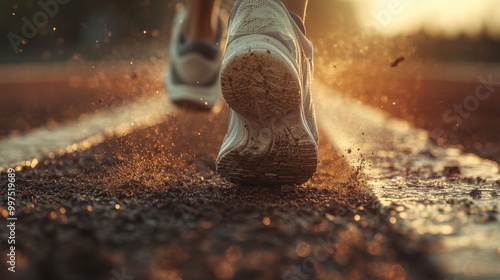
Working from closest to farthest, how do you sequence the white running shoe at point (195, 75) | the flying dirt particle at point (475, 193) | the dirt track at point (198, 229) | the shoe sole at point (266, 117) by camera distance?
1. the dirt track at point (198, 229)
2. the shoe sole at point (266, 117)
3. the flying dirt particle at point (475, 193)
4. the white running shoe at point (195, 75)

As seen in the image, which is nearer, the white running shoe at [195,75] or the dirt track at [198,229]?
the dirt track at [198,229]

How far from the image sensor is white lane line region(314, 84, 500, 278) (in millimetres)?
1603

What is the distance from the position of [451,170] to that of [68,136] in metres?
2.68

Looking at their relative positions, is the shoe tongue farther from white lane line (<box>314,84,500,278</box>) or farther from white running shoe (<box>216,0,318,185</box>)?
white lane line (<box>314,84,500,278</box>)

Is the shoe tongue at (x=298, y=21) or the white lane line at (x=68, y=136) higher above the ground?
the shoe tongue at (x=298, y=21)

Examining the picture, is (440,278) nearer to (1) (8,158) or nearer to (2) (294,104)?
(2) (294,104)

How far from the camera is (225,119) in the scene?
5.84 metres

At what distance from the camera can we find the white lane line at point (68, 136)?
147 inches

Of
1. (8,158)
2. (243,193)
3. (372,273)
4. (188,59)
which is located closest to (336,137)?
(188,59)

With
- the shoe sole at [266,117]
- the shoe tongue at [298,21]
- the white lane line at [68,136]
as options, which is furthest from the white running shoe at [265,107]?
the white lane line at [68,136]

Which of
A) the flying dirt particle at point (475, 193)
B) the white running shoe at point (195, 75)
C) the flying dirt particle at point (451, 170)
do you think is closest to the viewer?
the flying dirt particle at point (475, 193)

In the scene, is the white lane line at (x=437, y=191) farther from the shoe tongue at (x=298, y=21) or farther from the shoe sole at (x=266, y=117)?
the shoe tongue at (x=298, y=21)

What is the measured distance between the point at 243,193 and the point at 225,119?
11.4ft

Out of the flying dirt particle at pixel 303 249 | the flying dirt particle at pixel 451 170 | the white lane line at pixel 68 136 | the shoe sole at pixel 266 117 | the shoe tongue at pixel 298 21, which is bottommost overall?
the white lane line at pixel 68 136
